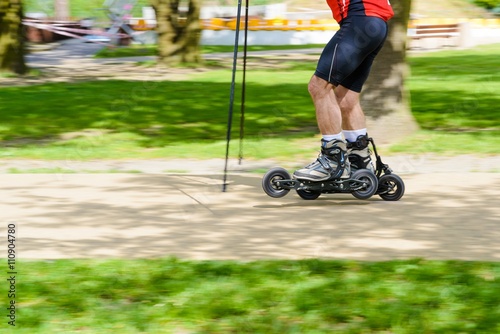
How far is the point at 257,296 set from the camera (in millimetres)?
5102

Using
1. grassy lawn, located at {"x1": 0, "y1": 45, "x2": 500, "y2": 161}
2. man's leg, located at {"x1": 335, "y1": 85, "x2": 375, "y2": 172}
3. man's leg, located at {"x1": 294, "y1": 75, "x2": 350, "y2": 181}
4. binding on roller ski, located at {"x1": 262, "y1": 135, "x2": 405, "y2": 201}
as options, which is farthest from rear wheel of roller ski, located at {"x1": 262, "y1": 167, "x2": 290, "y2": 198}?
grassy lawn, located at {"x1": 0, "y1": 45, "x2": 500, "y2": 161}

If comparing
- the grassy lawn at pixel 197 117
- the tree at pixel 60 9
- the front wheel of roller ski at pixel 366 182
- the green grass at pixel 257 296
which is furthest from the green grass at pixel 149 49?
the green grass at pixel 257 296

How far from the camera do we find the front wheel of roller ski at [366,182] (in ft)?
25.3

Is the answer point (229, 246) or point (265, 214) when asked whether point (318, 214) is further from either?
point (229, 246)

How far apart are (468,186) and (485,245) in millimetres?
2152

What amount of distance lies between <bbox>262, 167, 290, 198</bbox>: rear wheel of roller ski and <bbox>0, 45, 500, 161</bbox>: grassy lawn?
3.20 metres

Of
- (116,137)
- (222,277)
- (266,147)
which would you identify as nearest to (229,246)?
(222,277)

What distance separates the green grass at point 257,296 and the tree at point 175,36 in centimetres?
2337

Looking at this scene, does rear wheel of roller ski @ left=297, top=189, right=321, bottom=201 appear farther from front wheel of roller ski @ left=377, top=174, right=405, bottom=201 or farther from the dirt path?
front wheel of roller ski @ left=377, top=174, right=405, bottom=201

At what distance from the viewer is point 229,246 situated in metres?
6.31

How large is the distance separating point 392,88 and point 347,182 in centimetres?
527

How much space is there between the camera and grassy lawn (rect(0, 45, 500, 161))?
1199 centimetres

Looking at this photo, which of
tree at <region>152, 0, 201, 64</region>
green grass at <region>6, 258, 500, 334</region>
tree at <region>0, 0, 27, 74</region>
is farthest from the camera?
tree at <region>152, 0, 201, 64</region>

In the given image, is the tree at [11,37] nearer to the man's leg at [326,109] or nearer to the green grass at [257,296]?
the man's leg at [326,109]
